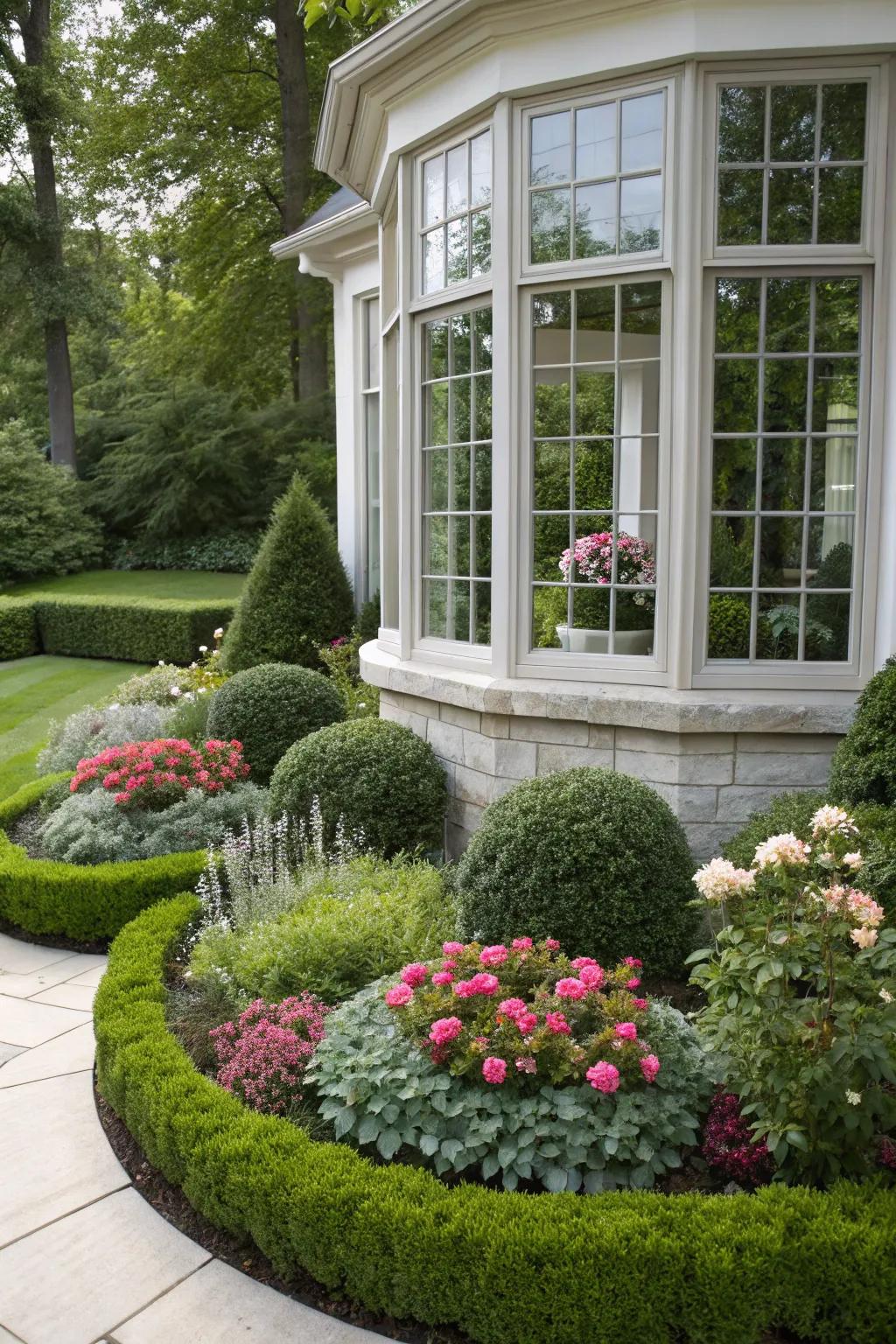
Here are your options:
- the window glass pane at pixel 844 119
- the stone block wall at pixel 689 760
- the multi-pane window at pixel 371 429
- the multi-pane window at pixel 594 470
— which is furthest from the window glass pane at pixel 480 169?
the multi-pane window at pixel 371 429

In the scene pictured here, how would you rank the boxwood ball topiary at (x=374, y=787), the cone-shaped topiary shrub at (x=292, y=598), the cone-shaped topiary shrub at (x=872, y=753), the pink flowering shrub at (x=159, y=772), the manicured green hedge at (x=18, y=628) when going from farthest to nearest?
1. the manicured green hedge at (x=18, y=628)
2. the cone-shaped topiary shrub at (x=292, y=598)
3. the pink flowering shrub at (x=159, y=772)
4. the boxwood ball topiary at (x=374, y=787)
5. the cone-shaped topiary shrub at (x=872, y=753)

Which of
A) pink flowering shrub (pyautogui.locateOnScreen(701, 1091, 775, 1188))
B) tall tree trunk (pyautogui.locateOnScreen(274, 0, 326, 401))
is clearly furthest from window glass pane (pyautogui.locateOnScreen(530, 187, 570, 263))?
tall tree trunk (pyautogui.locateOnScreen(274, 0, 326, 401))

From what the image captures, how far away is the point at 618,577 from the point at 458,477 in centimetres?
112

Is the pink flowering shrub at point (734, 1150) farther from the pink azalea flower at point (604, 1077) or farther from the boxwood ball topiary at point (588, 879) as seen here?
the boxwood ball topiary at point (588, 879)

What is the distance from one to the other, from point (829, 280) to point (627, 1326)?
4115 mm

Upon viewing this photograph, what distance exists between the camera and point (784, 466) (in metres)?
4.93

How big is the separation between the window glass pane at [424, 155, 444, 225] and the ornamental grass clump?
401cm

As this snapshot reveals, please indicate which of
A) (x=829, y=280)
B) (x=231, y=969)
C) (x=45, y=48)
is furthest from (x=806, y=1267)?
(x=45, y=48)

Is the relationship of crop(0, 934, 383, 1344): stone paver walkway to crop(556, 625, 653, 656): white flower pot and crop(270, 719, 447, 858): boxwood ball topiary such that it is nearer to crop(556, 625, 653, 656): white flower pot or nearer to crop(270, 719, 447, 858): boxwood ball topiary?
crop(270, 719, 447, 858): boxwood ball topiary

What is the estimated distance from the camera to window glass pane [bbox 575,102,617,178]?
4.94m

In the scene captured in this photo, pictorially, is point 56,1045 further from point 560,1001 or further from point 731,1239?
point 731,1239

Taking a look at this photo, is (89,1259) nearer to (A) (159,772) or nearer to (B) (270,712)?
(A) (159,772)

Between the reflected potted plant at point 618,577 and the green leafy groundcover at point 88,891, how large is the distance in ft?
7.59

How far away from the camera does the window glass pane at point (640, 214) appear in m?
4.87
